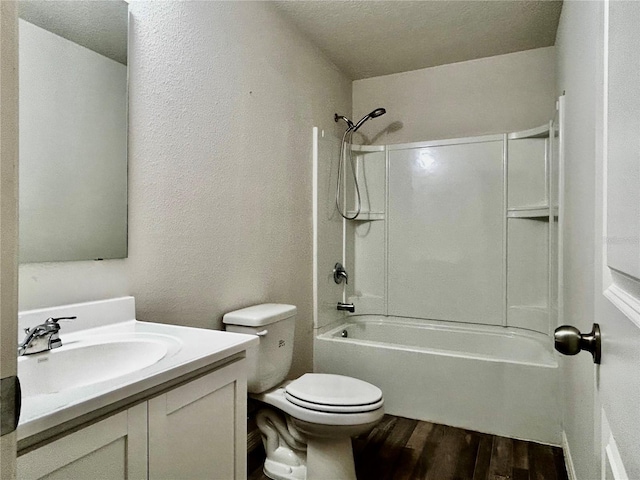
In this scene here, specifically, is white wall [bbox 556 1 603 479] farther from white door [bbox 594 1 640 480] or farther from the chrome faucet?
the chrome faucet

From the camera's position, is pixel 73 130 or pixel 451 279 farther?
pixel 451 279

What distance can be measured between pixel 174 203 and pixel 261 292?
0.76m

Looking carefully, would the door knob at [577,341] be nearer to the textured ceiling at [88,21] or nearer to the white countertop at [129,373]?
the white countertop at [129,373]

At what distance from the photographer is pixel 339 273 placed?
322cm

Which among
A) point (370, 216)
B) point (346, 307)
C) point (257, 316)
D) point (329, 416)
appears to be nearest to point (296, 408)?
point (329, 416)

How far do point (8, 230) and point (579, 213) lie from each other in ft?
6.45

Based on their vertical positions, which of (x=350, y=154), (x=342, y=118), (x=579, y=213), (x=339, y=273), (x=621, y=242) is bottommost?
(x=339, y=273)

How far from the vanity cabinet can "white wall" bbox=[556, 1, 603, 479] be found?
1.12 m

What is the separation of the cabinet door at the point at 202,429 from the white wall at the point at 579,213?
111 cm

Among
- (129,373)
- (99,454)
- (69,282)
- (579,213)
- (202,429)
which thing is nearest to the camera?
(99,454)

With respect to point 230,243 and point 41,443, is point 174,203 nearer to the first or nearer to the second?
point 230,243

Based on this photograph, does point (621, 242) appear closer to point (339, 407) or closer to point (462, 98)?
Result: point (339, 407)

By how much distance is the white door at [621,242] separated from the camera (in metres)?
0.39

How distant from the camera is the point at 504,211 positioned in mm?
3037
